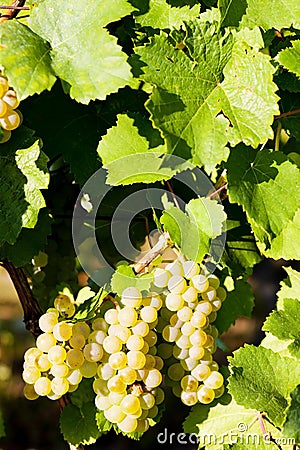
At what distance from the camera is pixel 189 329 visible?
2.90 ft

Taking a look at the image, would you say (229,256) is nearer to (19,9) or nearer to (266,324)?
(266,324)

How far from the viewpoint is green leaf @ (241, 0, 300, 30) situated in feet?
2.76

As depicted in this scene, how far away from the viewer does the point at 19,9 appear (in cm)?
80

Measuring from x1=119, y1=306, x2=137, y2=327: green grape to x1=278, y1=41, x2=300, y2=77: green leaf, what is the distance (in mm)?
354

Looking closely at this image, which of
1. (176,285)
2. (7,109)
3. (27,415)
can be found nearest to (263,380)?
(176,285)

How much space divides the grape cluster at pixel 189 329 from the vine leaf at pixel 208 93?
17cm

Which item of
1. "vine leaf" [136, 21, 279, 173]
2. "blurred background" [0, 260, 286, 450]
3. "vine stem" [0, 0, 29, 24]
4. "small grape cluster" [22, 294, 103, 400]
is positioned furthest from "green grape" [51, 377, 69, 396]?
"blurred background" [0, 260, 286, 450]

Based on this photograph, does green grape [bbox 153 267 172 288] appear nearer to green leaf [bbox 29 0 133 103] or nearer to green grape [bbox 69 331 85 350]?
green grape [bbox 69 331 85 350]

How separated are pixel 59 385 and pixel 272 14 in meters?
0.54

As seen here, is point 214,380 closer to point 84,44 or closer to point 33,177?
point 33,177

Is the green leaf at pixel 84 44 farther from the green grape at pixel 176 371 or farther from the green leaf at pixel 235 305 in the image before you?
the green leaf at pixel 235 305

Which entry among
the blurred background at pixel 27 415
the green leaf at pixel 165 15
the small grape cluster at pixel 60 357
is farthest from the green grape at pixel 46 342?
the blurred background at pixel 27 415

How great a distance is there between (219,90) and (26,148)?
0.80ft

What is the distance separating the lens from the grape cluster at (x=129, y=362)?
33.0 inches
